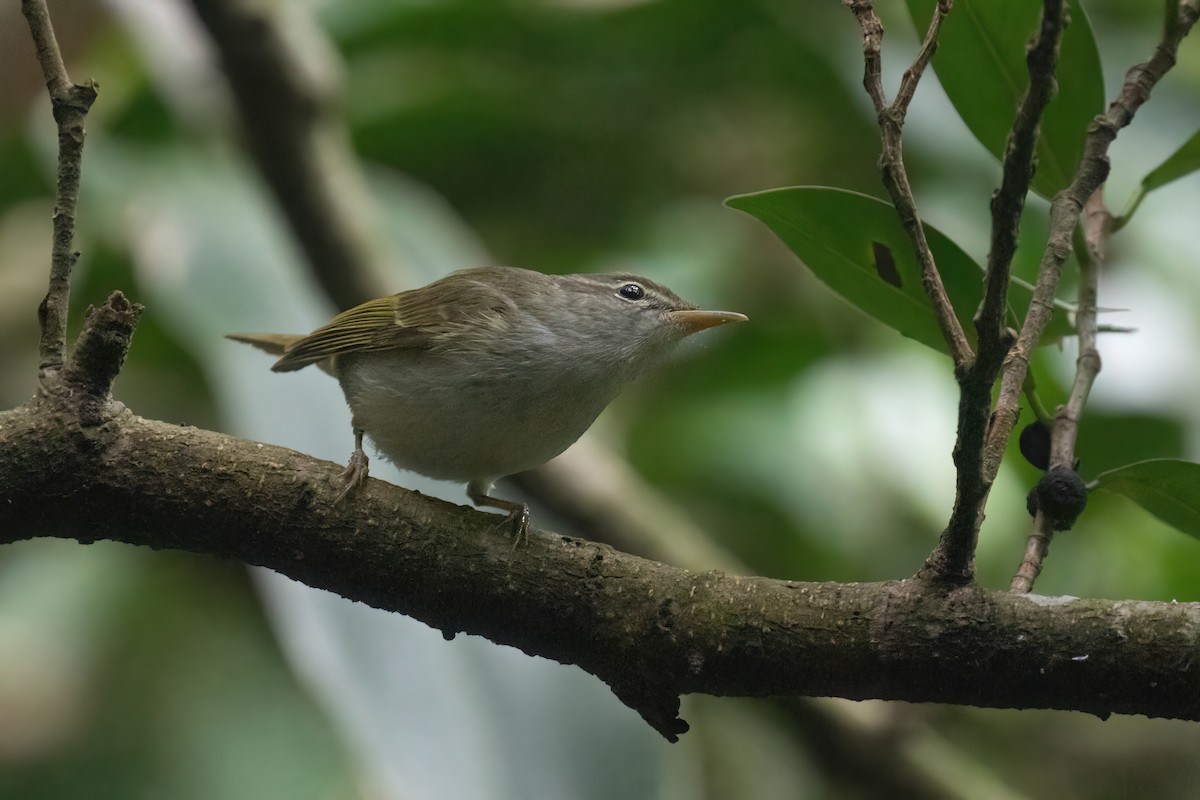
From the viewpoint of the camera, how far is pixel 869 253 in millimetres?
1884

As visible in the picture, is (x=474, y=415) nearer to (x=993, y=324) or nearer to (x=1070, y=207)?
(x=1070, y=207)

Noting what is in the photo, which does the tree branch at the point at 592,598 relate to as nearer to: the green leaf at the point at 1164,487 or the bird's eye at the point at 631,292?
the green leaf at the point at 1164,487

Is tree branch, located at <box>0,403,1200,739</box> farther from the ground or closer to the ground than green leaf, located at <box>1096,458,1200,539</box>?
closer to the ground

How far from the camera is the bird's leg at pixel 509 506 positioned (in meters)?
1.82

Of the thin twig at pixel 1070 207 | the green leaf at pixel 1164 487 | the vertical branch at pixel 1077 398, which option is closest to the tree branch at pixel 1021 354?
the thin twig at pixel 1070 207

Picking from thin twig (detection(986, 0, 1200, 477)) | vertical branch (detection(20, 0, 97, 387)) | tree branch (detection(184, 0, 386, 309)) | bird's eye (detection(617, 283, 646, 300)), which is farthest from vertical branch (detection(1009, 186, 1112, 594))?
tree branch (detection(184, 0, 386, 309))

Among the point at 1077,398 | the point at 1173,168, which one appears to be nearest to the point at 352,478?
the point at 1077,398

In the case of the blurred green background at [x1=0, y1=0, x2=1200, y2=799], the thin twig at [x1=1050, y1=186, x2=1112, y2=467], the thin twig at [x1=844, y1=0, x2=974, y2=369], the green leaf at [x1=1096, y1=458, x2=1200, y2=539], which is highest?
the thin twig at [x1=844, y1=0, x2=974, y2=369]

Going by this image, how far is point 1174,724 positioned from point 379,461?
302 centimetres

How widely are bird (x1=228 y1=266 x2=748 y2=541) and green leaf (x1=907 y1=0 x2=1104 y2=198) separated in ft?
2.61

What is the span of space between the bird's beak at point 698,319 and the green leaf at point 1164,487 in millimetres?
1128

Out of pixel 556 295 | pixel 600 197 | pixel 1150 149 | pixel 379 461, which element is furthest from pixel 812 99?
pixel 379 461

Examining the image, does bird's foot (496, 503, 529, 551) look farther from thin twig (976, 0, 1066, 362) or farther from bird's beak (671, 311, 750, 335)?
bird's beak (671, 311, 750, 335)

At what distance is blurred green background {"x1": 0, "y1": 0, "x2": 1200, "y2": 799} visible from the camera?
12.5 ft
